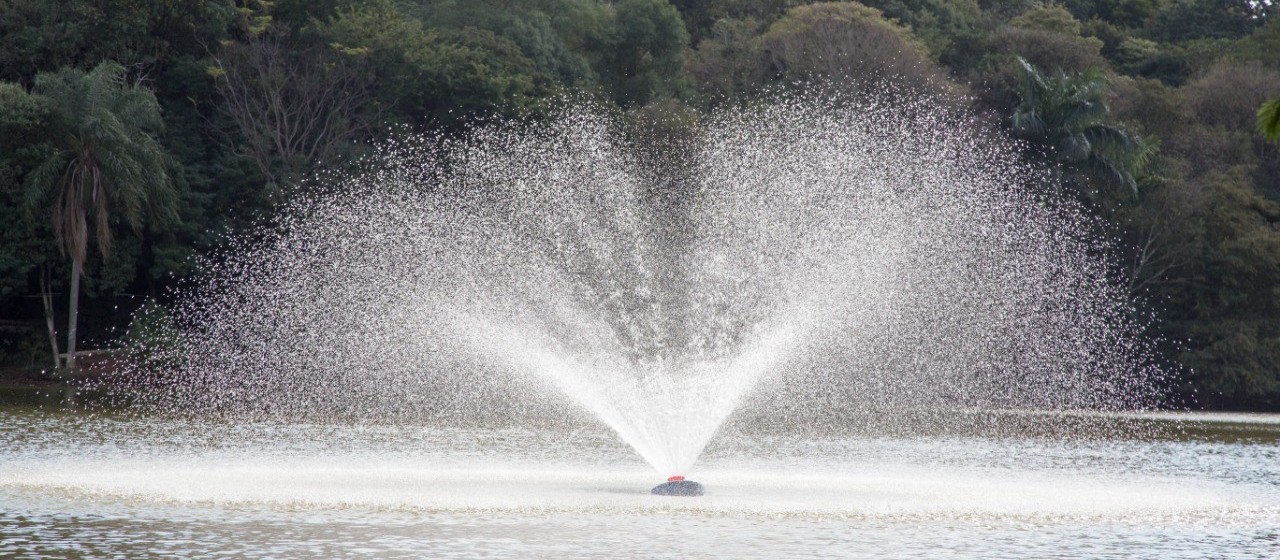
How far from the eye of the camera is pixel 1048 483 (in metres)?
32.3

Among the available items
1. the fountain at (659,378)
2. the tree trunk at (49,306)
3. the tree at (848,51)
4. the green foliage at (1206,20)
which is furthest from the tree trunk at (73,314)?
the green foliage at (1206,20)

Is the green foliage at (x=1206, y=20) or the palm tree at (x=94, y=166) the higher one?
the green foliage at (x=1206, y=20)

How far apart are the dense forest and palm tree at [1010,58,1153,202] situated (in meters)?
0.11

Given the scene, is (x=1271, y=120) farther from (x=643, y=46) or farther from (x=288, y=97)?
(x=643, y=46)

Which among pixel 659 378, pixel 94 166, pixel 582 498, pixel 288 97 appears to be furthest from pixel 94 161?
pixel 582 498

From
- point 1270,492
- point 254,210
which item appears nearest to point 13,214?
point 254,210

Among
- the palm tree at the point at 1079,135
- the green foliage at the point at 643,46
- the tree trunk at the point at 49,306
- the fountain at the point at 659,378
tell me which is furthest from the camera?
the green foliage at the point at 643,46

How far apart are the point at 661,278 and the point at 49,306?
1047 inches

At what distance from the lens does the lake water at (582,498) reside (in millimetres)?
22172

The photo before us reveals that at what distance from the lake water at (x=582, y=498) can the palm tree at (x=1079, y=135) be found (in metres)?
30.0

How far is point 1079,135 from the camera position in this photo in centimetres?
7000

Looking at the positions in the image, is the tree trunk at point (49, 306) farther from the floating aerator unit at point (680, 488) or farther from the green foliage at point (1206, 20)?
the green foliage at point (1206, 20)

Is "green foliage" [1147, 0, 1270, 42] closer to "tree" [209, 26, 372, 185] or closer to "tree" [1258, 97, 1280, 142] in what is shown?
"tree" [209, 26, 372, 185]

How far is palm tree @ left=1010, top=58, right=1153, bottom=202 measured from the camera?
69.6m
